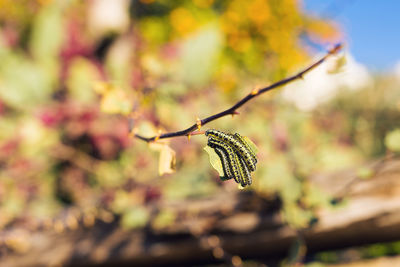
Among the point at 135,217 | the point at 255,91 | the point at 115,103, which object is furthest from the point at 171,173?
the point at 255,91

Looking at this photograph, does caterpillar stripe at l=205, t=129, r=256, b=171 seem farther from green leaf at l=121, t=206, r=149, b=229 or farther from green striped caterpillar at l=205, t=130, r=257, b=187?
green leaf at l=121, t=206, r=149, b=229

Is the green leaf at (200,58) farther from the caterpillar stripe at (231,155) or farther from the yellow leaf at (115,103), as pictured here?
the caterpillar stripe at (231,155)

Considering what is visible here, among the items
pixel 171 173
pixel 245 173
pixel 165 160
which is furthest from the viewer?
pixel 171 173

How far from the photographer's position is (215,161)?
0.35m

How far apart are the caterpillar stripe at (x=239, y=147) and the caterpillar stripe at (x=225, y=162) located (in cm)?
1

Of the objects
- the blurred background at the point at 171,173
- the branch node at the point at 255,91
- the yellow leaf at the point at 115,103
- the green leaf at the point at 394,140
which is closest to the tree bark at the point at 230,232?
the blurred background at the point at 171,173

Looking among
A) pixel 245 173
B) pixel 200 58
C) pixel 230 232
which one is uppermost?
pixel 200 58

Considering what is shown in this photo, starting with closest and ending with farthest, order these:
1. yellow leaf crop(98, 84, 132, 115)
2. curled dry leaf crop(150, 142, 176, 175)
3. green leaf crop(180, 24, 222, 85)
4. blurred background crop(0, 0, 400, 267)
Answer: curled dry leaf crop(150, 142, 176, 175) < yellow leaf crop(98, 84, 132, 115) < blurred background crop(0, 0, 400, 267) < green leaf crop(180, 24, 222, 85)

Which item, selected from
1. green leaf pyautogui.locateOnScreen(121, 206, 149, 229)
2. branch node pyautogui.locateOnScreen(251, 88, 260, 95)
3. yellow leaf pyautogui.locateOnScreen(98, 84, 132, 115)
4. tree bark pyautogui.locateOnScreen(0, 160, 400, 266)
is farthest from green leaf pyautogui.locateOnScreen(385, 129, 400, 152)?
green leaf pyautogui.locateOnScreen(121, 206, 149, 229)

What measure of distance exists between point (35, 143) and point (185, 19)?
297 cm

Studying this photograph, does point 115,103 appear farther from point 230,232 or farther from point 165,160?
point 230,232

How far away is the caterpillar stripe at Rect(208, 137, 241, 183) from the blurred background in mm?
148

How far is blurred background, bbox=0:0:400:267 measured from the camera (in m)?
1.12

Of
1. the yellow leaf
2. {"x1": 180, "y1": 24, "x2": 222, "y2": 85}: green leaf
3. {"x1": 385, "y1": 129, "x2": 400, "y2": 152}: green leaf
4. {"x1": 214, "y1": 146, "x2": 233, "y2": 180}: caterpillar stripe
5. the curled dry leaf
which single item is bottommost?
{"x1": 214, "y1": 146, "x2": 233, "y2": 180}: caterpillar stripe
